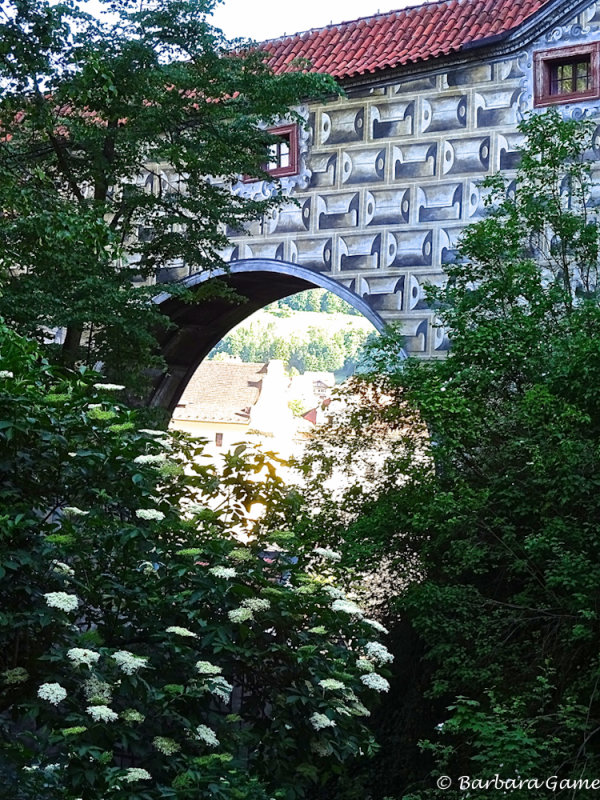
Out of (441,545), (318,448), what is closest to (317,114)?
(318,448)

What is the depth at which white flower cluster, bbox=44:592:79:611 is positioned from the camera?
18.2 feet

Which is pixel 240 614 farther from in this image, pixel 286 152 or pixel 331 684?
pixel 286 152

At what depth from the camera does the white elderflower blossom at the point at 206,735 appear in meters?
5.72

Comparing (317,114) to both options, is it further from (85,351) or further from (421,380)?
(421,380)

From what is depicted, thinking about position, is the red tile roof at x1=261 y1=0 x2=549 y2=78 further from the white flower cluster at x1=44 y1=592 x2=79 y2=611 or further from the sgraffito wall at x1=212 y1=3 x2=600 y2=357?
the white flower cluster at x1=44 y1=592 x2=79 y2=611

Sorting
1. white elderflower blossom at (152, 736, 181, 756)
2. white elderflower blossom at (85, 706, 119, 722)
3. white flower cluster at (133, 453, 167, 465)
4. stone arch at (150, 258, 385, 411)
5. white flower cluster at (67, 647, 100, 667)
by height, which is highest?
stone arch at (150, 258, 385, 411)

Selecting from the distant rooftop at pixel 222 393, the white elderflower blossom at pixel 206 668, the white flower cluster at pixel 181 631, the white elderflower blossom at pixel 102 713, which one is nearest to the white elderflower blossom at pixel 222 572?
the white flower cluster at pixel 181 631

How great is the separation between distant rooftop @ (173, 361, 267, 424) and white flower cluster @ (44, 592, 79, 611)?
39561mm

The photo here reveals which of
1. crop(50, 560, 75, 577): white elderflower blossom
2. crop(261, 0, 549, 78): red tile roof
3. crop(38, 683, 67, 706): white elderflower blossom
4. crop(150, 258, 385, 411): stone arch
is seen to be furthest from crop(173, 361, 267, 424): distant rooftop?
crop(38, 683, 67, 706): white elderflower blossom

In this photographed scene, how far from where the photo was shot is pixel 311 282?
1733cm

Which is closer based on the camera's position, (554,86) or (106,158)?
(106,158)

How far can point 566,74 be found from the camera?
1513cm

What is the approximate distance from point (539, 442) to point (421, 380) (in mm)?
1399

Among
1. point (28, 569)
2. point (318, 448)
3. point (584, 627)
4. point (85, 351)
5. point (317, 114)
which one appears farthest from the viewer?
point (317, 114)
